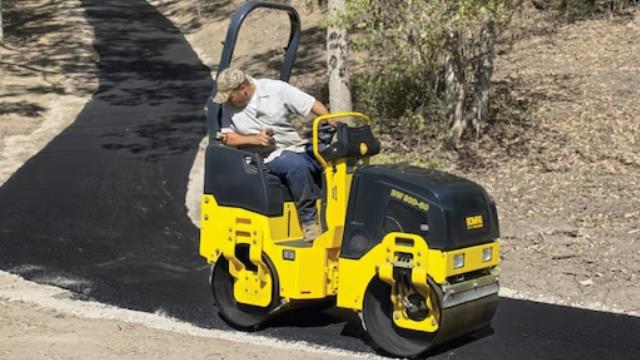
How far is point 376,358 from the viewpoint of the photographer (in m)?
5.87

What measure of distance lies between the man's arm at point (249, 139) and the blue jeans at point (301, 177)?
151 mm

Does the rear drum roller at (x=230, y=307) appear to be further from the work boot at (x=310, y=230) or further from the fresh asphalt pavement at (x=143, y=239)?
the work boot at (x=310, y=230)

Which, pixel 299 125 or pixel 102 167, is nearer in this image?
pixel 102 167

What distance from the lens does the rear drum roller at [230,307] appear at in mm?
6621

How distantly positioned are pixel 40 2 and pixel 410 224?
35091 millimetres

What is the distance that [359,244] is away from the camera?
233 inches

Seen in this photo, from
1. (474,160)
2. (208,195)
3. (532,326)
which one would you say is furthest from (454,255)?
(474,160)

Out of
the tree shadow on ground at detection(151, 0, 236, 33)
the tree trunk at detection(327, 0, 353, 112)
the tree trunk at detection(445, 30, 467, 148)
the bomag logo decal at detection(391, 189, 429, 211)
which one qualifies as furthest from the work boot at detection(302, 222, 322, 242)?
the tree shadow on ground at detection(151, 0, 236, 33)

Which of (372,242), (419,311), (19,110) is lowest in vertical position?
(19,110)

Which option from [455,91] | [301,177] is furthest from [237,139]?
[455,91]

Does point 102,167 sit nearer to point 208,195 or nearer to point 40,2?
point 208,195

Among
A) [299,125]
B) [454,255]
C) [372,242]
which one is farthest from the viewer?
[299,125]

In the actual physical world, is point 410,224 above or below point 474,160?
above

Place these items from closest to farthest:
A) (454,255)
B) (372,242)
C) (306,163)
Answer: (454,255) < (372,242) < (306,163)
